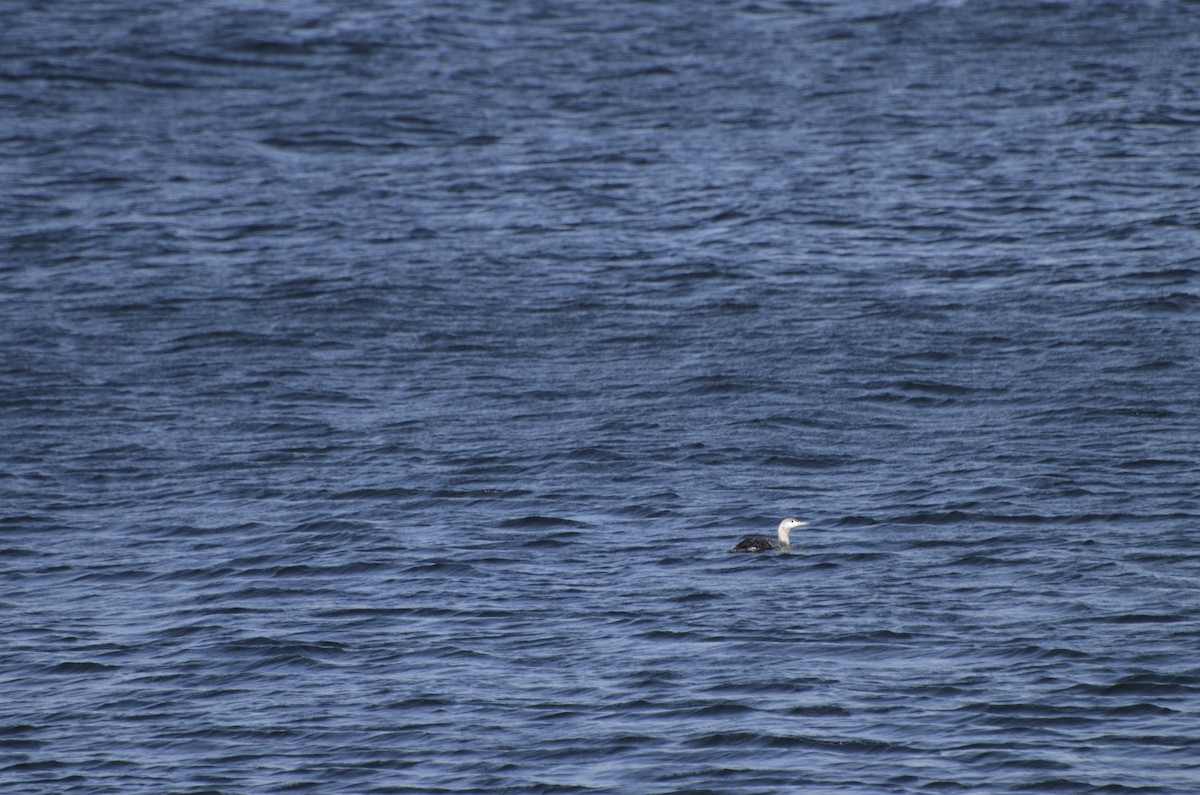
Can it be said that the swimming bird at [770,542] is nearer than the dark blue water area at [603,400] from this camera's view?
No

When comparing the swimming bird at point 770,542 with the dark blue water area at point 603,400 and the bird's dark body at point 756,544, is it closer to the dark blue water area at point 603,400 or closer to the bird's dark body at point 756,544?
the bird's dark body at point 756,544

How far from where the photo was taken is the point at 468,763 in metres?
18.5

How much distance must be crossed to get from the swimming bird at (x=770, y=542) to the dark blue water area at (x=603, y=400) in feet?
0.95

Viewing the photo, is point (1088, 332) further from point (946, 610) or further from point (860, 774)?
point (860, 774)

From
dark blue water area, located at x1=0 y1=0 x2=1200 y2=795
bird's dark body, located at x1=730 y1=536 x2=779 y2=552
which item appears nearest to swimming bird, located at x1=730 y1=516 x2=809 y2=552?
bird's dark body, located at x1=730 y1=536 x2=779 y2=552

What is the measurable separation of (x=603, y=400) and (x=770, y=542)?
293 inches

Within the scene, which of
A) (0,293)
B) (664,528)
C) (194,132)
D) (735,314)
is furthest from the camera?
A: (194,132)

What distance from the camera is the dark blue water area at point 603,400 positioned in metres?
19.4

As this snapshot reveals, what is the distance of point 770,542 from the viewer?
23250mm

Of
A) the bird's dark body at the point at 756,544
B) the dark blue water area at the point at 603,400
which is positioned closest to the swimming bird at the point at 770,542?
the bird's dark body at the point at 756,544

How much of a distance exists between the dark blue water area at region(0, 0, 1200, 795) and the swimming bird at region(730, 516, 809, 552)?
0.29m

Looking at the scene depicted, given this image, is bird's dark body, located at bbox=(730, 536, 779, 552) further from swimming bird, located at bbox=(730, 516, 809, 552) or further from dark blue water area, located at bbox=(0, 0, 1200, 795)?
dark blue water area, located at bbox=(0, 0, 1200, 795)

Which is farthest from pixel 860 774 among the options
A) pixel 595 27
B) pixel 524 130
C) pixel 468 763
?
pixel 595 27

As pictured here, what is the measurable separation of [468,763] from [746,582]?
5502mm
